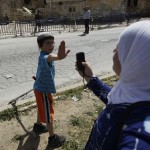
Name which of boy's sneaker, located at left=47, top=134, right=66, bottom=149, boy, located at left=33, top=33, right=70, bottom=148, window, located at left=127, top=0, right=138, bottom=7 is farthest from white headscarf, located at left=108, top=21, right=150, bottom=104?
window, located at left=127, top=0, right=138, bottom=7

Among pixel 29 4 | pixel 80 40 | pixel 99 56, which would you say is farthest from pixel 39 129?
pixel 29 4

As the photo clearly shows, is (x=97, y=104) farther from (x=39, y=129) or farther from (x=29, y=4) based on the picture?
(x=29, y=4)

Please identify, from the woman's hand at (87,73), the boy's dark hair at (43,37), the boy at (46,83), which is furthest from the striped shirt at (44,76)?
the woman's hand at (87,73)

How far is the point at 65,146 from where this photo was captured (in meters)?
4.37

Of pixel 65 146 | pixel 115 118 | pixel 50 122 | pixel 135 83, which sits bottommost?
pixel 65 146

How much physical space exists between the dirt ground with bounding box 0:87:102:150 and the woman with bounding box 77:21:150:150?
115 inches

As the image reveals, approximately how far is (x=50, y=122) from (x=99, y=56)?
6471mm

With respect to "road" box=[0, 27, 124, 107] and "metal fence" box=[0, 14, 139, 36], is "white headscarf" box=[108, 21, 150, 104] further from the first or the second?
"metal fence" box=[0, 14, 139, 36]

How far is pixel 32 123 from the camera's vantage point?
499cm

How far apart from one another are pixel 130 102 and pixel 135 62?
23 centimetres

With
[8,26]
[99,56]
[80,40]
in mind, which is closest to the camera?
[99,56]

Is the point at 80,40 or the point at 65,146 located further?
the point at 80,40

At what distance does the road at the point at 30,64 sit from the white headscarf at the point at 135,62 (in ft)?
16.0

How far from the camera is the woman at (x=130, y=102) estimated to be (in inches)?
54.0
